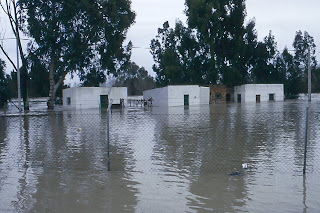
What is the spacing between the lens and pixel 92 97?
44156 mm

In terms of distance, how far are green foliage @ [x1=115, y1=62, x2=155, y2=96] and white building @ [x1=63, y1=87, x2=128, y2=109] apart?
5218cm

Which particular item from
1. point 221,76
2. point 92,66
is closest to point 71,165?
point 92,66

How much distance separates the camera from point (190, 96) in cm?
4991

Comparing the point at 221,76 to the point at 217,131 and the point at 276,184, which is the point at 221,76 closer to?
the point at 217,131

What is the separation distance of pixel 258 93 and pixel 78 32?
3433 centimetres

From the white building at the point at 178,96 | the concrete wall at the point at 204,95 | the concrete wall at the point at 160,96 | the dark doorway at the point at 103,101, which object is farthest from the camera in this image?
the concrete wall at the point at 204,95

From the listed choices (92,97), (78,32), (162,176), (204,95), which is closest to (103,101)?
(92,97)

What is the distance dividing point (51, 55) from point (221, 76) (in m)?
32.2

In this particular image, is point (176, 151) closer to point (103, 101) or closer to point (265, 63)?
point (103, 101)

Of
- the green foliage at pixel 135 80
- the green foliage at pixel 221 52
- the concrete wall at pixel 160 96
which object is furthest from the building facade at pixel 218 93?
the green foliage at pixel 135 80

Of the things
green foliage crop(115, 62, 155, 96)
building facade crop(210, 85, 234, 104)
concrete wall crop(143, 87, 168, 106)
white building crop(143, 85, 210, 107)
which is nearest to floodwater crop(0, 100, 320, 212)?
white building crop(143, 85, 210, 107)

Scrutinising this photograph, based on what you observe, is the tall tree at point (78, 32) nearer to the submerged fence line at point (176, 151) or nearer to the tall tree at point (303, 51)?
the submerged fence line at point (176, 151)

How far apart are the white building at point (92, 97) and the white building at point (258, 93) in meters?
23.8

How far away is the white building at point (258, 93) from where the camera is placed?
5738 centimetres
